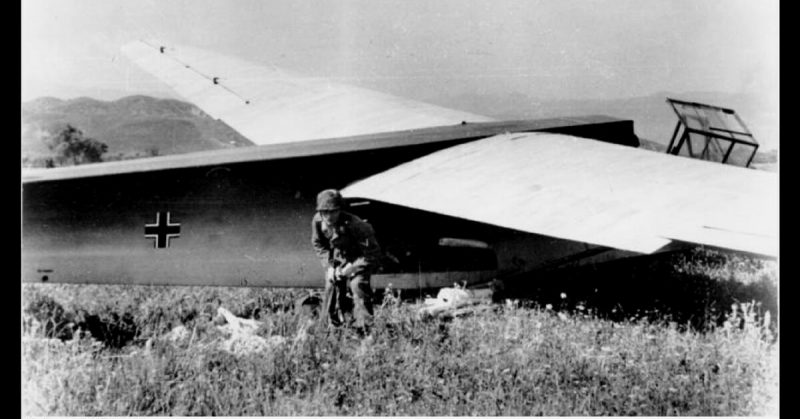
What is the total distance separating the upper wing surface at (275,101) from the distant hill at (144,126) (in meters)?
5.33

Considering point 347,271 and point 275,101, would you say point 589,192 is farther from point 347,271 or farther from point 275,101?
point 275,101

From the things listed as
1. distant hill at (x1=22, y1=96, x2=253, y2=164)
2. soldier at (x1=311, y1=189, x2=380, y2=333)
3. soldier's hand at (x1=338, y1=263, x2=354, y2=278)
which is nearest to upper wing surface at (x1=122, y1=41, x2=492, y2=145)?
soldier at (x1=311, y1=189, x2=380, y2=333)

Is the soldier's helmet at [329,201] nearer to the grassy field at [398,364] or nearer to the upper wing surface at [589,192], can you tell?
the upper wing surface at [589,192]

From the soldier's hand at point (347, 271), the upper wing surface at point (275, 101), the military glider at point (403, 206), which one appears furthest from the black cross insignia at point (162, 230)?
the upper wing surface at point (275, 101)

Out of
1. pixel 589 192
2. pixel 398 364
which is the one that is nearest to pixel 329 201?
pixel 398 364

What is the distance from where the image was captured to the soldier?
6.63 meters

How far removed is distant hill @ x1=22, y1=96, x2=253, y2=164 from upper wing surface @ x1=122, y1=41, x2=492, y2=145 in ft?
17.5

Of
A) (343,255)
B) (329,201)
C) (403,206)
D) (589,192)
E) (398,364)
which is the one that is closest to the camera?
(398,364)

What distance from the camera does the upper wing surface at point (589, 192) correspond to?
5.17 metres

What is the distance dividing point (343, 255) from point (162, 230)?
1.81 meters

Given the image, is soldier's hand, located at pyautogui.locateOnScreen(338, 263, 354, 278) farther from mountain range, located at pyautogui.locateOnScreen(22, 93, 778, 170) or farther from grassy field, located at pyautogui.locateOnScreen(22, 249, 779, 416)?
mountain range, located at pyautogui.locateOnScreen(22, 93, 778, 170)

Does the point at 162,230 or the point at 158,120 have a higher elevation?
the point at 158,120

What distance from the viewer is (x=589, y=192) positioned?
243 inches
